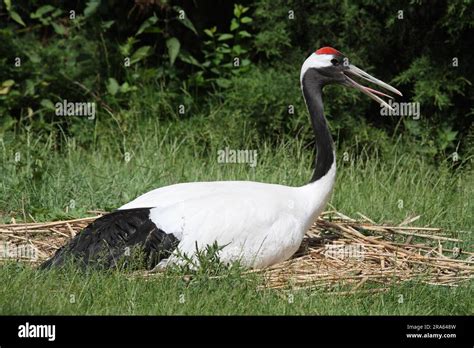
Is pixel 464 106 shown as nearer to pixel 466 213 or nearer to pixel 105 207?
pixel 466 213

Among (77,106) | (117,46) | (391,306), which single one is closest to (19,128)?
(77,106)

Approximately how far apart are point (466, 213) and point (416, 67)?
2.64m

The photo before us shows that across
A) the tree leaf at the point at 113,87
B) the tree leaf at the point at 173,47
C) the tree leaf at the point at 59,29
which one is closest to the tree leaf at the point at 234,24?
the tree leaf at the point at 173,47

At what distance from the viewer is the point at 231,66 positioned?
11.3m

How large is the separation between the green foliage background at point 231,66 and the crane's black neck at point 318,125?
260cm

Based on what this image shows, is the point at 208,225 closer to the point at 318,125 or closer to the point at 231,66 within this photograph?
the point at 318,125

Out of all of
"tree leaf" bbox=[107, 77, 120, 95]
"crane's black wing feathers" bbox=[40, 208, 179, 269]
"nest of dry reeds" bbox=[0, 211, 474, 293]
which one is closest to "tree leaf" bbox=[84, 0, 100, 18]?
"tree leaf" bbox=[107, 77, 120, 95]

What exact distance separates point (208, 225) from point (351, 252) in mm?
1201

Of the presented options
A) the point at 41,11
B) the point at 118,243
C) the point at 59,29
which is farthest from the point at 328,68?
the point at 41,11

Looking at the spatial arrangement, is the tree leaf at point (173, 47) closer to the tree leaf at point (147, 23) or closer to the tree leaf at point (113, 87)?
the tree leaf at point (147, 23)
